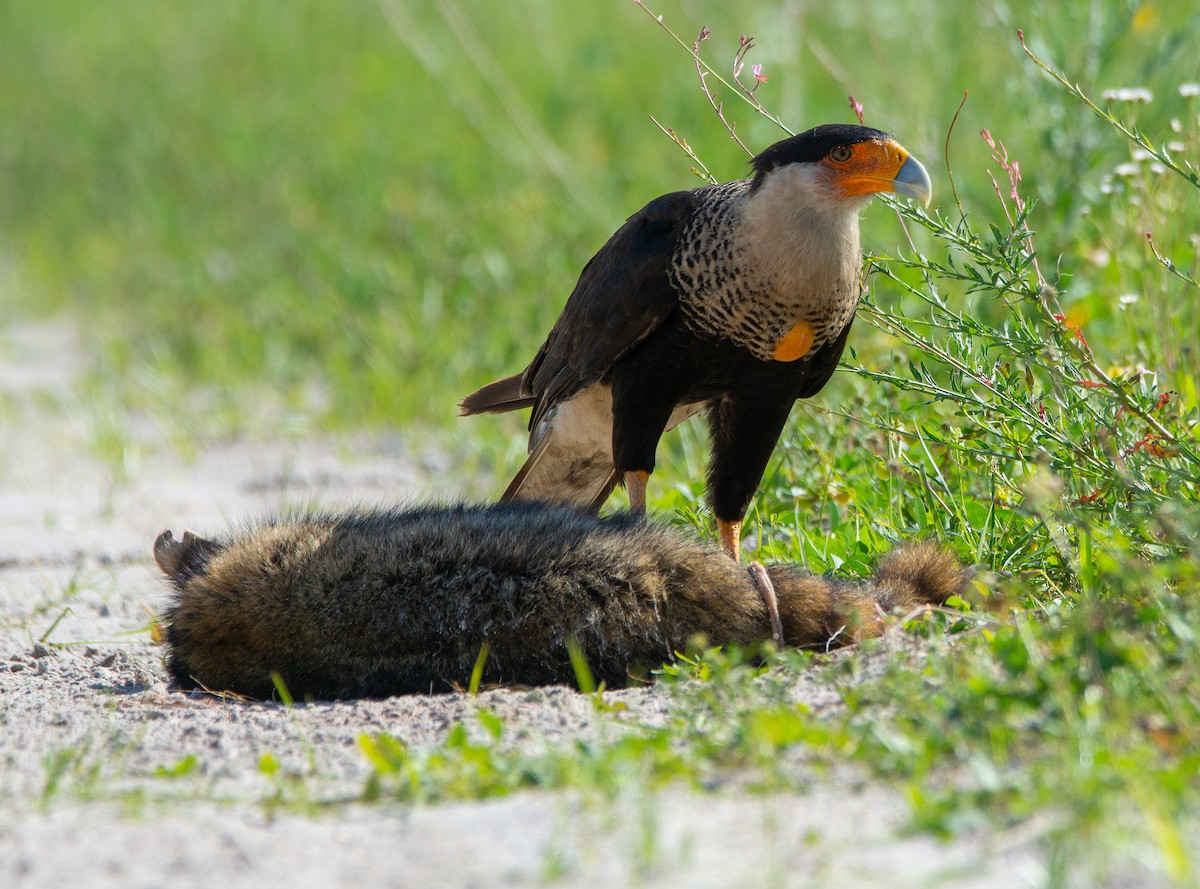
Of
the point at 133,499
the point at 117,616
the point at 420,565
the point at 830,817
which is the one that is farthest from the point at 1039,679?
the point at 133,499

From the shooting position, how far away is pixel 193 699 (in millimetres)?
3291

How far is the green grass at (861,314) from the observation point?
92.3 inches

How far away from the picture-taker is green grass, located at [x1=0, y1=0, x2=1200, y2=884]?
2.34 metres

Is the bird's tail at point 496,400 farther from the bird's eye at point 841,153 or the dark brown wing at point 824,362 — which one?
the bird's eye at point 841,153

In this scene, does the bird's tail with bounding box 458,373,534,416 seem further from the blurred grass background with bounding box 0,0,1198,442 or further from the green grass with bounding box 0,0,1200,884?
the blurred grass background with bounding box 0,0,1198,442

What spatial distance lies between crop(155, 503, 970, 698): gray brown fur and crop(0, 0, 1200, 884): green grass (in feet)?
1.21

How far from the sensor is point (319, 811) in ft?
7.55

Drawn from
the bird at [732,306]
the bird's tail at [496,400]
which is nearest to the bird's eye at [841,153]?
the bird at [732,306]

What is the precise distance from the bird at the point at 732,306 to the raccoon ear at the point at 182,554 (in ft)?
3.76

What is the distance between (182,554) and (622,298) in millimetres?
1348

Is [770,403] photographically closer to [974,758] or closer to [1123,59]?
[974,758]

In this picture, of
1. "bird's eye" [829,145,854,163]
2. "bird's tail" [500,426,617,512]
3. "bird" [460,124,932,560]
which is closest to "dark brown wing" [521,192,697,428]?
"bird" [460,124,932,560]

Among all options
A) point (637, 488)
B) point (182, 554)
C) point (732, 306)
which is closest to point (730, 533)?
point (637, 488)

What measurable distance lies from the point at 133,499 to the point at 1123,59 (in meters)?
5.78
